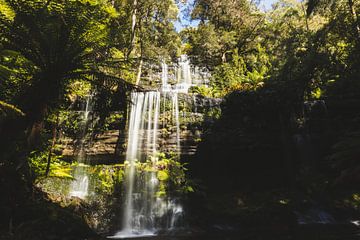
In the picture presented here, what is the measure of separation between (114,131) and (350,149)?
8.38 m

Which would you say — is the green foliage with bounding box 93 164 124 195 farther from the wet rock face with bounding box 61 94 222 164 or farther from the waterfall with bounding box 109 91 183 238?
the wet rock face with bounding box 61 94 222 164

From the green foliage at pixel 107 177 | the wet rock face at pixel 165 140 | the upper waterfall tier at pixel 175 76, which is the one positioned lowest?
the green foliage at pixel 107 177

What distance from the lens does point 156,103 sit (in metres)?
11.2

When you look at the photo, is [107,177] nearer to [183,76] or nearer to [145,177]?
[145,177]

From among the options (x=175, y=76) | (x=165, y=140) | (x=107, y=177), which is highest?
(x=175, y=76)

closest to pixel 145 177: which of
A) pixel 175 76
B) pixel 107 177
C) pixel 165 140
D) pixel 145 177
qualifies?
pixel 145 177

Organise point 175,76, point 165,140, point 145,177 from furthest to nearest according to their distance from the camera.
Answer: point 175,76
point 165,140
point 145,177

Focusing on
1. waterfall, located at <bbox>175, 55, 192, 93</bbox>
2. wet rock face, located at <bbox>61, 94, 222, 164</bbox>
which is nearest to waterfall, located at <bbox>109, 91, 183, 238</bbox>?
wet rock face, located at <bbox>61, 94, 222, 164</bbox>

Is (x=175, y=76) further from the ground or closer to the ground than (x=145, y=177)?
further from the ground

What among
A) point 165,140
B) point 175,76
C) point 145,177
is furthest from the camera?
point 175,76

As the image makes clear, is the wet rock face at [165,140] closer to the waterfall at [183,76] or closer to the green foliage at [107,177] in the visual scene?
the green foliage at [107,177]

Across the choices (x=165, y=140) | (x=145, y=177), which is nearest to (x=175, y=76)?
(x=165, y=140)

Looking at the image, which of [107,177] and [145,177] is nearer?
[107,177]

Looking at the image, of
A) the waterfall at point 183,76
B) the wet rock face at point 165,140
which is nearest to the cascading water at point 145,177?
the wet rock face at point 165,140
